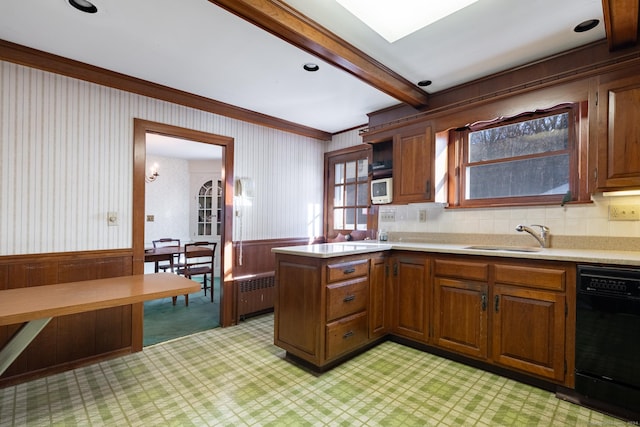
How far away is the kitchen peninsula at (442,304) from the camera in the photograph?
6.71 feet

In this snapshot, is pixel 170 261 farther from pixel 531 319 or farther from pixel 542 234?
pixel 542 234

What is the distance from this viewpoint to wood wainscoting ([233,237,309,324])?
3596 millimetres

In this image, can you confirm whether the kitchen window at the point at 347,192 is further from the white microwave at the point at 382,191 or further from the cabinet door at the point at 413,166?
the cabinet door at the point at 413,166

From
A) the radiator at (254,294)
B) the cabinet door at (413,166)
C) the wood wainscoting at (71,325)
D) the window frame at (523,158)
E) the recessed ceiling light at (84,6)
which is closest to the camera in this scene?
the recessed ceiling light at (84,6)

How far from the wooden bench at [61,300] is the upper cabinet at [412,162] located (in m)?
2.22

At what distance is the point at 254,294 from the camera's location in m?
3.76

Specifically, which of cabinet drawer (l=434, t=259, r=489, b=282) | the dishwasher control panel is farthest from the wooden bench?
the dishwasher control panel

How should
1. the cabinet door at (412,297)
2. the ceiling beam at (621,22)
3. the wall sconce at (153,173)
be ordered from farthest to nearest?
the wall sconce at (153,173)
the cabinet door at (412,297)
the ceiling beam at (621,22)

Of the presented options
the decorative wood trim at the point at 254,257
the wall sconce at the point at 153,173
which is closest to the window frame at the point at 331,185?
the decorative wood trim at the point at 254,257

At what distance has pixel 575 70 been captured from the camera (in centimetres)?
228

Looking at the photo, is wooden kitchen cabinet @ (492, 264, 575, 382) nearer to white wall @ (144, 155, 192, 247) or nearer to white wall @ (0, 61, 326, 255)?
white wall @ (0, 61, 326, 255)

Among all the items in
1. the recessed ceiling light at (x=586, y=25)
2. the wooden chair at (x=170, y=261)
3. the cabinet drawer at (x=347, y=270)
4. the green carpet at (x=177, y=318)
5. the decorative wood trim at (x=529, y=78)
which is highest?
the recessed ceiling light at (x=586, y=25)

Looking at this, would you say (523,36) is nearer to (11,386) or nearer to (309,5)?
(309,5)

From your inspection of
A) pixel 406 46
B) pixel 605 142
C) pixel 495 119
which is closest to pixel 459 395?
pixel 605 142
